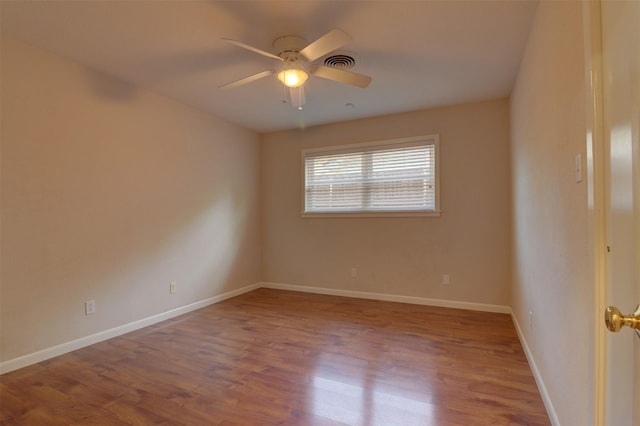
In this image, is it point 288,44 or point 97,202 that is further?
point 97,202

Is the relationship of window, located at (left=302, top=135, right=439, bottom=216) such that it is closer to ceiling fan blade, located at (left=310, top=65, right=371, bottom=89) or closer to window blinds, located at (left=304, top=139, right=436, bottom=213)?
window blinds, located at (left=304, top=139, right=436, bottom=213)

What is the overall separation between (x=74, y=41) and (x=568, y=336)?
3.67 m

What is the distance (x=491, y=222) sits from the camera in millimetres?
3639

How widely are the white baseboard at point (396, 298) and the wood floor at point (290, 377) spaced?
0.32 meters

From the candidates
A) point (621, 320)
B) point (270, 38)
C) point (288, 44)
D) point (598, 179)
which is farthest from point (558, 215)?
point (270, 38)

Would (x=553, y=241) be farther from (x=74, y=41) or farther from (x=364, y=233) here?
(x=74, y=41)

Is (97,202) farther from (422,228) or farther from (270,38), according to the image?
(422,228)

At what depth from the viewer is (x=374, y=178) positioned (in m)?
4.28

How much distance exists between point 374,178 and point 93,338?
11.7ft

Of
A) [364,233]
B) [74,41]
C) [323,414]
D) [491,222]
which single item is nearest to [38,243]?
[74,41]

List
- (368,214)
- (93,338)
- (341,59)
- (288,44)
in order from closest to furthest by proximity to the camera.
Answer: (288,44), (341,59), (93,338), (368,214)

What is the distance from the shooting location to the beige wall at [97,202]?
7.69 ft

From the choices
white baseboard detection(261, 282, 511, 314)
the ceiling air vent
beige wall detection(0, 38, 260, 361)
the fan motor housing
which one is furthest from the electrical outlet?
the ceiling air vent

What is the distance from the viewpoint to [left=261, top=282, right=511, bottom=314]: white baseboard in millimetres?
3639
